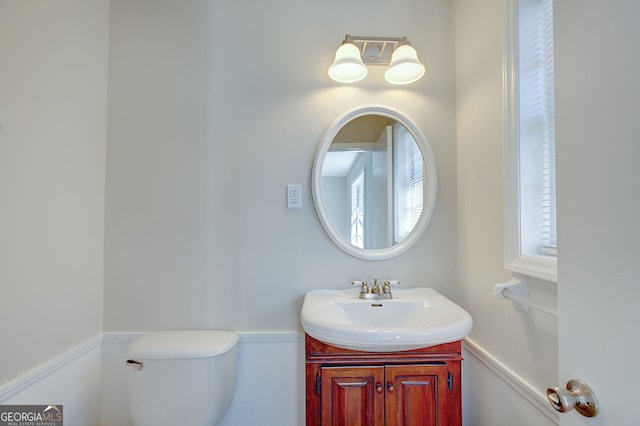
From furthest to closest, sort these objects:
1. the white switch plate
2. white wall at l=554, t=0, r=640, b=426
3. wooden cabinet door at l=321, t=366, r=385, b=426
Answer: the white switch plate → wooden cabinet door at l=321, t=366, r=385, b=426 → white wall at l=554, t=0, r=640, b=426

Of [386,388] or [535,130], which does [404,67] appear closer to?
[535,130]

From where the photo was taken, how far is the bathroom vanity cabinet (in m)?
1.03

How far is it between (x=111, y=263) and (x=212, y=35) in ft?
3.85

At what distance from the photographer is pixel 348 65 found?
1283mm

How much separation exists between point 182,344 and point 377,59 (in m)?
1.54

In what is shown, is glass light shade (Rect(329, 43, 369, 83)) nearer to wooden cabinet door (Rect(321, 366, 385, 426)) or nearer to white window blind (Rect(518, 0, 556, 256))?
white window blind (Rect(518, 0, 556, 256))

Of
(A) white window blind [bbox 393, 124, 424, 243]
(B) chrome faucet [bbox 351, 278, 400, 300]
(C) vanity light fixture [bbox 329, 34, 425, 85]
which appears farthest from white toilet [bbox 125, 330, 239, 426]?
(C) vanity light fixture [bbox 329, 34, 425, 85]

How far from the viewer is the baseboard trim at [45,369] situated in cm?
91

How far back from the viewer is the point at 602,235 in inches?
17.8

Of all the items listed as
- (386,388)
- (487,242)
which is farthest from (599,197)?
(386,388)

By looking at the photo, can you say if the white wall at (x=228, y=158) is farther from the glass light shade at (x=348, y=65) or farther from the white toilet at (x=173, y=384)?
the white toilet at (x=173, y=384)

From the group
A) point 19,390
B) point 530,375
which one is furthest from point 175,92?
point 530,375

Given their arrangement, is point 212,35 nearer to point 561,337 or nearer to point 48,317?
point 48,317
